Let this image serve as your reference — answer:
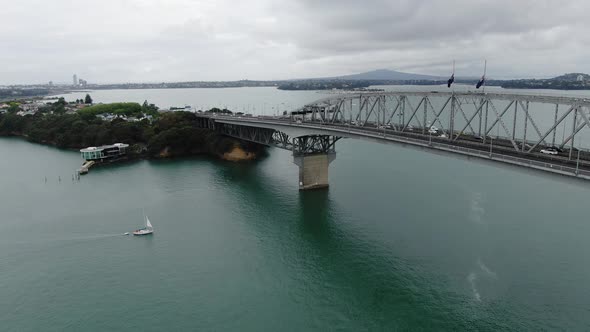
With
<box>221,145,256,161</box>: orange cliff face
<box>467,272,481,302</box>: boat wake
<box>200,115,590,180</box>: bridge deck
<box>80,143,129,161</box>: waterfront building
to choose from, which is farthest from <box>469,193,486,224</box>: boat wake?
<box>80,143,129,161</box>: waterfront building

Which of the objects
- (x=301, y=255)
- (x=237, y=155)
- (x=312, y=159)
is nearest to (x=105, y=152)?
(x=237, y=155)

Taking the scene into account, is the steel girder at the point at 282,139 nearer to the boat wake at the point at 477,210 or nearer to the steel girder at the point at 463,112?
the steel girder at the point at 463,112

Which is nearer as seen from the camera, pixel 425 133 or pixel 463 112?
pixel 463 112

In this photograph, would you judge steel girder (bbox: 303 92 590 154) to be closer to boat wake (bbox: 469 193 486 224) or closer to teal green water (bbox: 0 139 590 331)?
teal green water (bbox: 0 139 590 331)

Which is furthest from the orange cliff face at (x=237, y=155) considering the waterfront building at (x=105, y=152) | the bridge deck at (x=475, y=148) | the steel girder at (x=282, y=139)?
the bridge deck at (x=475, y=148)

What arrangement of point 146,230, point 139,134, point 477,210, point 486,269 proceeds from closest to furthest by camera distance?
point 486,269
point 146,230
point 477,210
point 139,134

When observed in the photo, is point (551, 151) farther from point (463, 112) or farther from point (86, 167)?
point (86, 167)

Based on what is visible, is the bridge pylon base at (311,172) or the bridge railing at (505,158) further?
the bridge pylon base at (311,172)
